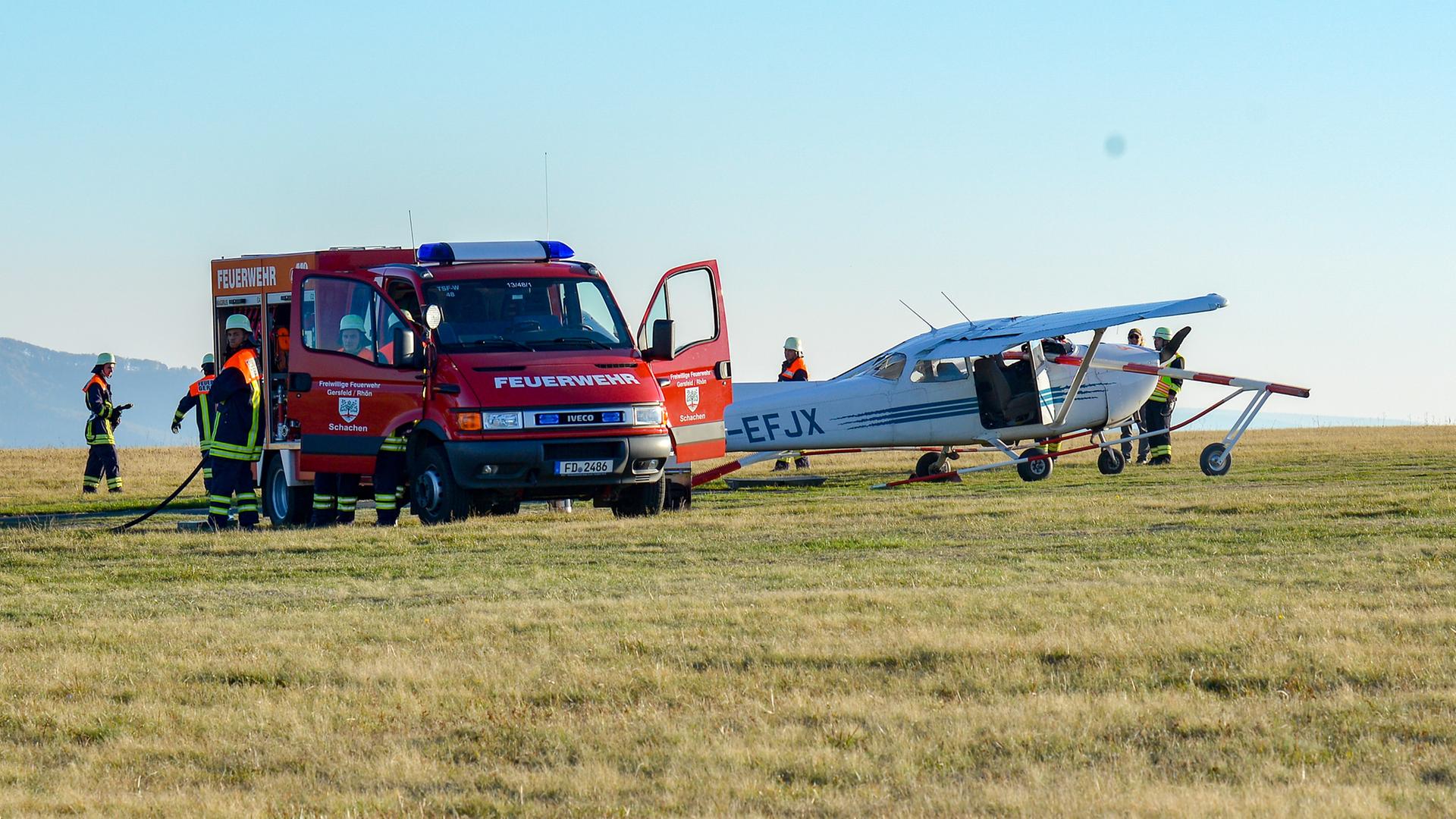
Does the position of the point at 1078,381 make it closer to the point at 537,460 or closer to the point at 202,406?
the point at 537,460

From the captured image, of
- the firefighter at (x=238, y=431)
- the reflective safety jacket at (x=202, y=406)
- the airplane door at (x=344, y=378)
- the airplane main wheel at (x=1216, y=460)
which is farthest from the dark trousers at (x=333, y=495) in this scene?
the airplane main wheel at (x=1216, y=460)

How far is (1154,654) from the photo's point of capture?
A: 7348 mm

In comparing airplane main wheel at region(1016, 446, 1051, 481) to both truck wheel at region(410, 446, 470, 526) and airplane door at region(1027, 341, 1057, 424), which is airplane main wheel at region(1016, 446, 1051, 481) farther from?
truck wheel at region(410, 446, 470, 526)

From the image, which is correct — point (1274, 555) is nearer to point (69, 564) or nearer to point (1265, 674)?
point (1265, 674)

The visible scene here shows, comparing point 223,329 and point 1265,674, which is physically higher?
point 223,329

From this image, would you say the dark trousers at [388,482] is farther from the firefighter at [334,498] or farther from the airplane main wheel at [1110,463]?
the airplane main wheel at [1110,463]

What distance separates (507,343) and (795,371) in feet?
35.9

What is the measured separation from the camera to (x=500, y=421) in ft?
44.2

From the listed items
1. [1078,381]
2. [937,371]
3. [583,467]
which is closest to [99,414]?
[583,467]

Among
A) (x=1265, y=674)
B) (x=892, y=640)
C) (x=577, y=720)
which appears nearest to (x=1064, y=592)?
(x=892, y=640)

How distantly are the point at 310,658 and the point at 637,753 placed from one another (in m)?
2.44

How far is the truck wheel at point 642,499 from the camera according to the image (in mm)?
14977

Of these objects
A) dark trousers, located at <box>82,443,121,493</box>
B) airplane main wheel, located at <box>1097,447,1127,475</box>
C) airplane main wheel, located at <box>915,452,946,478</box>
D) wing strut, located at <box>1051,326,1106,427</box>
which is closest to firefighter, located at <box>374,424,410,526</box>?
dark trousers, located at <box>82,443,121,493</box>

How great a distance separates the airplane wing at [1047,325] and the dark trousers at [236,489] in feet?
29.5
